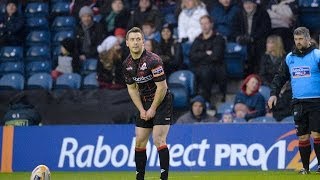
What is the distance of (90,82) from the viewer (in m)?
18.7

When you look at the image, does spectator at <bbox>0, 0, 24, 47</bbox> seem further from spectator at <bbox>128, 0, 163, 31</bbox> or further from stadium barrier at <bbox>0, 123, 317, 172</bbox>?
stadium barrier at <bbox>0, 123, 317, 172</bbox>

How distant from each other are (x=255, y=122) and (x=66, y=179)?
12.8ft

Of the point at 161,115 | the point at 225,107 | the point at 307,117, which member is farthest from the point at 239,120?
the point at 161,115

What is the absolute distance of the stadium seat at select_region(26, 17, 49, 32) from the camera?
2077 centimetres

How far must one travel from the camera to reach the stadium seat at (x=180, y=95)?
691 inches

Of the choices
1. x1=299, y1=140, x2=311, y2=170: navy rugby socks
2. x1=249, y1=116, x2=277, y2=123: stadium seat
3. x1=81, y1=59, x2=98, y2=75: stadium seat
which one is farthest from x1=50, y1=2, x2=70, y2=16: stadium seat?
x1=299, y1=140, x2=311, y2=170: navy rugby socks

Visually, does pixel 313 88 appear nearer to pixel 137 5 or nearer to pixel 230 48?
pixel 230 48

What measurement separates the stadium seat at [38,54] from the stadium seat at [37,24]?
69 cm

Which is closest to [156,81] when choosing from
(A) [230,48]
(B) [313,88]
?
(B) [313,88]

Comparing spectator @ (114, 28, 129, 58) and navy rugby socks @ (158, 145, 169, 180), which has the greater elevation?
spectator @ (114, 28, 129, 58)

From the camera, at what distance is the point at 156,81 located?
10930mm

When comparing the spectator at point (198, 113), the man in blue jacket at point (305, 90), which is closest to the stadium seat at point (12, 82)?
the spectator at point (198, 113)

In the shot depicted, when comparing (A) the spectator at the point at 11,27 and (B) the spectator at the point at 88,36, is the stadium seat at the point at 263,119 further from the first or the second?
(A) the spectator at the point at 11,27

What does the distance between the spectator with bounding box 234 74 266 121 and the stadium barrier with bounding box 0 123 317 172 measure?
1550 millimetres
